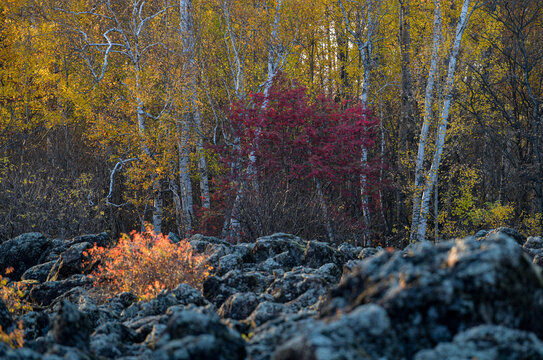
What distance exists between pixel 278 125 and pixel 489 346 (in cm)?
1007


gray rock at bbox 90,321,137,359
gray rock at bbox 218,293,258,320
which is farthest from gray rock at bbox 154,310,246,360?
gray rock at bbox 218,293,258,320

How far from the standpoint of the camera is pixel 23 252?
32.2 feet

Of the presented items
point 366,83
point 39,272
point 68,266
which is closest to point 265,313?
point 68,266

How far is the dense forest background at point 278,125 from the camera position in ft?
40.7

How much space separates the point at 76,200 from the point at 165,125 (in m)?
3.50

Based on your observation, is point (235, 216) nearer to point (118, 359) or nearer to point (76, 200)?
point (76, 200)

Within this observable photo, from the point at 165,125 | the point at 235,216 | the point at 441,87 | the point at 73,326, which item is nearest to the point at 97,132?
the point at 165,125

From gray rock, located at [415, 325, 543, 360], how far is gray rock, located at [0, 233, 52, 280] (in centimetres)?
877

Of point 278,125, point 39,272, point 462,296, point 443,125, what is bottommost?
point 39,272

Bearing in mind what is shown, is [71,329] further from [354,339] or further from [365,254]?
[365,254]

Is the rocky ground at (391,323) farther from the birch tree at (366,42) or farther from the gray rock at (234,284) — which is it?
the birch tree at (366,42)

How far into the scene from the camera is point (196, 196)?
20969 millimetres

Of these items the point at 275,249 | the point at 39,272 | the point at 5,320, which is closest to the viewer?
the point at 5,320

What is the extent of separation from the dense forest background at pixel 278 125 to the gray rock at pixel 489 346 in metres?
8.37
